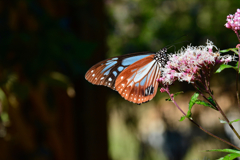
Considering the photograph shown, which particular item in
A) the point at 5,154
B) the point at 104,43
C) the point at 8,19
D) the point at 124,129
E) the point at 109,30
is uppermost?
the point at 109,30

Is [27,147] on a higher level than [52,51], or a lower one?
lower

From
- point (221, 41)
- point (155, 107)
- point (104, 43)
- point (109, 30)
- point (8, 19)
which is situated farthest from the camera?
point (155, 107)

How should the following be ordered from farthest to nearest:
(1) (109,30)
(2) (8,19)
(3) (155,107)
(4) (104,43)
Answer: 1. (3) (155,107)
2. (1) (109,30)
3. (4) (104,43)
4. (2) (8,19)

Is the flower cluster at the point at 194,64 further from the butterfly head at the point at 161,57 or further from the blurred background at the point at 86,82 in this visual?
the butterfly head at the point at 161,57

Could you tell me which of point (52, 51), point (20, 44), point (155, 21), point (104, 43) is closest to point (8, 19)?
point (20, 44)

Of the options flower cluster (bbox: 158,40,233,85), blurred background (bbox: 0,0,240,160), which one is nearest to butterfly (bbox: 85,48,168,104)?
blurred background (bbox: 0,0,240,160)

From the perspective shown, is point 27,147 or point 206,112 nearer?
Result: point 27,147

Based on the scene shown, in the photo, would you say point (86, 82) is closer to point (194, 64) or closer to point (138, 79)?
point (138, 79)

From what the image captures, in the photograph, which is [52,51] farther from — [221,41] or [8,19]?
[221,41]
